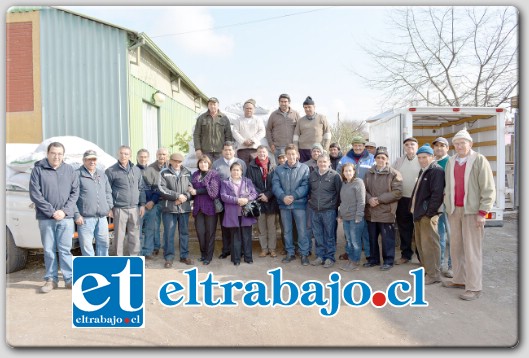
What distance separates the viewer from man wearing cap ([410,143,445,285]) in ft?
18.1

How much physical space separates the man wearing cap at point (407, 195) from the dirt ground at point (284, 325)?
946 mm

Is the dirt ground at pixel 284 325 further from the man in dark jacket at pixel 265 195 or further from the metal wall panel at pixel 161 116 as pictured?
the metal wall panel at pixel 161 116

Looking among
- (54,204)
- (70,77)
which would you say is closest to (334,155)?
(54,204)

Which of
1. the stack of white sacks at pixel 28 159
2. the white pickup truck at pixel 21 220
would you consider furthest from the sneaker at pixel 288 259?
the stack of white sacks at pixel 28 159

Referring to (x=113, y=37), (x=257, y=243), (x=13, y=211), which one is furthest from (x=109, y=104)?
(x=257, y=243)

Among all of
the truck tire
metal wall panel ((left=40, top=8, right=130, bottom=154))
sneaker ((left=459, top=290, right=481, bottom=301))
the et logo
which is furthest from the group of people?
metal wall panel ((left=40, top=8, right=130, bottom=154))

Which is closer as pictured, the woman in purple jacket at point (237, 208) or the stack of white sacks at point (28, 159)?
the stack of white sacks at point (28, 159)

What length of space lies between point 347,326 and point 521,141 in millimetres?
2506

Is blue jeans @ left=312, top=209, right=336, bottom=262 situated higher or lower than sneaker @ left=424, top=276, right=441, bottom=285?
higher

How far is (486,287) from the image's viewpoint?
218 inches

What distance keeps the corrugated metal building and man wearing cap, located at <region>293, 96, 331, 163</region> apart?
14.4 ft

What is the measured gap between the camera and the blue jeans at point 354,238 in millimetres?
6070

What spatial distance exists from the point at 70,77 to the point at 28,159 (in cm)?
369

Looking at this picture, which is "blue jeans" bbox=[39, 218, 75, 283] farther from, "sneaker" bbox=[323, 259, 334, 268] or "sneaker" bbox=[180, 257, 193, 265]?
"sneaker" bbox=[323, 259, 334, 268]
